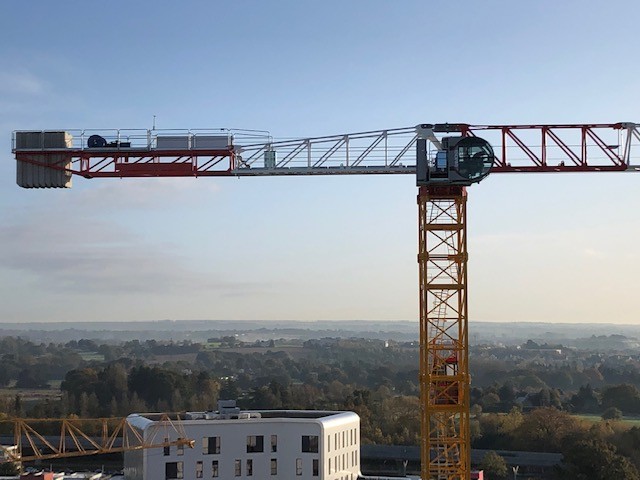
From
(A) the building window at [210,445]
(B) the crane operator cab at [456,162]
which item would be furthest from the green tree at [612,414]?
(B) the crane operator cab at [456,162]

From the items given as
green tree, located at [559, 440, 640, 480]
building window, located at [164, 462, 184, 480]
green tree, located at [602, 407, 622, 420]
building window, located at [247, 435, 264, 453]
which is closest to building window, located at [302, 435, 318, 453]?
building window, located at [247, 435, 264, 453]

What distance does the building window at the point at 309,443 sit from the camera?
67438mm

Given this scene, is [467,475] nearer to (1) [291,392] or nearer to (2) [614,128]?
(2) [614,128]

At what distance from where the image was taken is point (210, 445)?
66.0m

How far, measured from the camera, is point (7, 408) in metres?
138

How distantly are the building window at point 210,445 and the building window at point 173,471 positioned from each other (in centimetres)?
192

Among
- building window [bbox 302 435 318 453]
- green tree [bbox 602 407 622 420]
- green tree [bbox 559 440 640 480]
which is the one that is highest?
building window [bbox 302 435 318 453]

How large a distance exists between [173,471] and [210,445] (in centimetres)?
302

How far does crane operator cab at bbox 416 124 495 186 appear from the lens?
46.2 m

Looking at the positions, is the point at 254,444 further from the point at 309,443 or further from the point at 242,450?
the point at 309,443

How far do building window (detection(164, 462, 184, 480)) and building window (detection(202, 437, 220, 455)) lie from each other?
1915 mm

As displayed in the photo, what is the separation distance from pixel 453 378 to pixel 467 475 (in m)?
4.74

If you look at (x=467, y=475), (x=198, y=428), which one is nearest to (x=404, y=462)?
(x=198, y=428)

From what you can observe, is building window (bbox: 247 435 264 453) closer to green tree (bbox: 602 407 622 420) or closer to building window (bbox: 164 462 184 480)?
building window (bbox: 164 462 184 480)
